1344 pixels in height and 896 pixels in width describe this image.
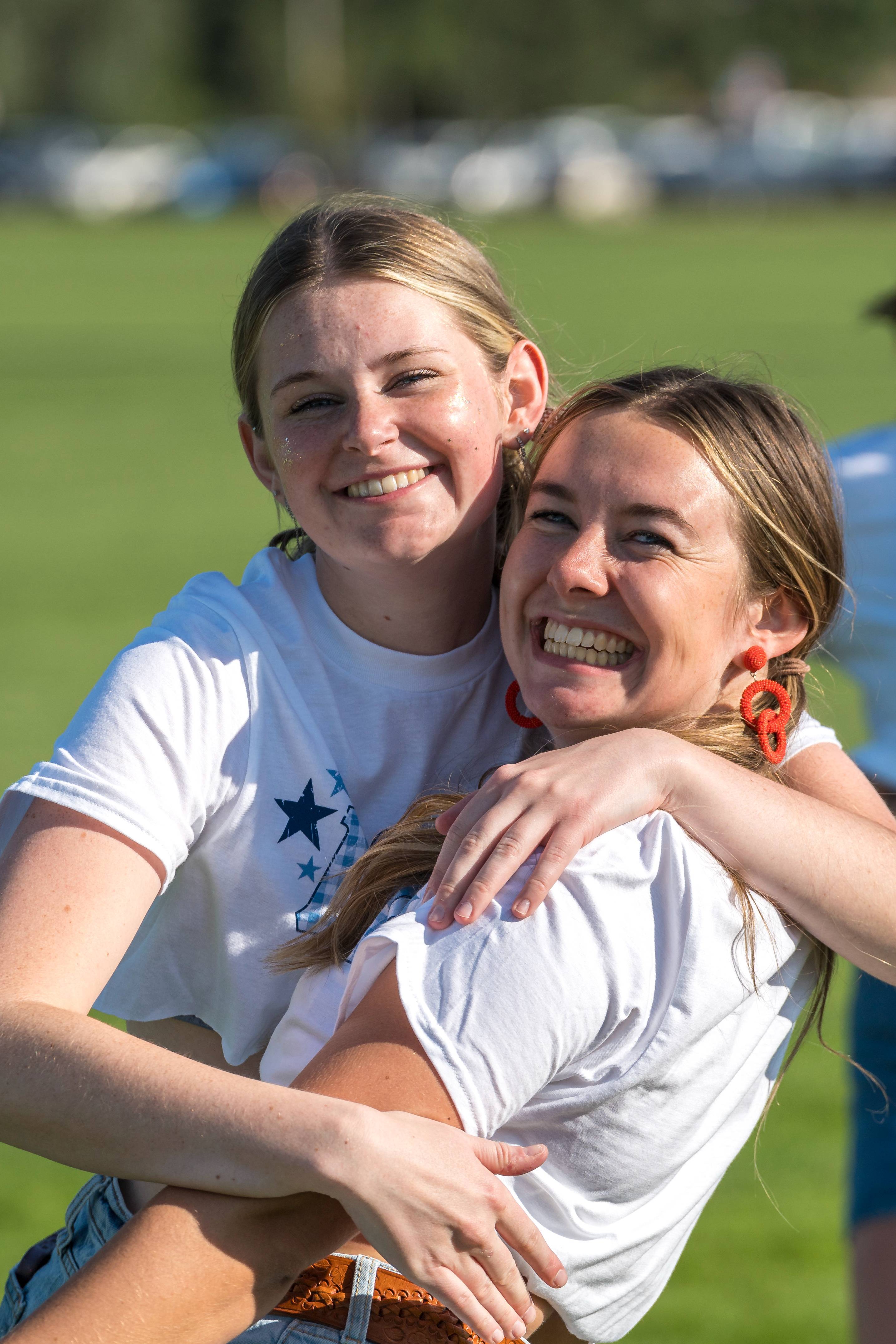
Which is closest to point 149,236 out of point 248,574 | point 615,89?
point 615,89

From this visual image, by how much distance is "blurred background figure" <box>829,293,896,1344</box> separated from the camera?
329 cm

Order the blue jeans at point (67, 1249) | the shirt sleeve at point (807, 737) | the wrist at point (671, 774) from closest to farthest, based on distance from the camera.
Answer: the wrist at point (671, 774)
the blue jeans at point (67, 1249)
the shirt sleeve at point (807, 737)

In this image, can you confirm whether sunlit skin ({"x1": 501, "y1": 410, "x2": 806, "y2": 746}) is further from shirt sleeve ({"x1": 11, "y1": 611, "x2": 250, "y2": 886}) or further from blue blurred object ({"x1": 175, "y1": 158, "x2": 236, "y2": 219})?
blue blurred object ({"x1": 175, "y1": 158, "x2": 236, "y2": 219})

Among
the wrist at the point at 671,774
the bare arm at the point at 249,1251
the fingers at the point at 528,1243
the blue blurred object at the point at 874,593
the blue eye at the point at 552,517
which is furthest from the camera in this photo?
the blue blurred object at the point at 874,593

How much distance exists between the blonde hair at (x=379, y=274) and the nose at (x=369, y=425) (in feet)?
0.67

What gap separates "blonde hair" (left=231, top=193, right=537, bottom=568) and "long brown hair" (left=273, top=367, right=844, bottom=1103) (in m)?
0.22

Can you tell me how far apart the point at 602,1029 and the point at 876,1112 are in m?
1.59

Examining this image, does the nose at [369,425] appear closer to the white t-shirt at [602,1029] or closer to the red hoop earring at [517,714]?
the red hoop earring at [517,714]

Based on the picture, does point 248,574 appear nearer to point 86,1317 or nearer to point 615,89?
point 86,1317

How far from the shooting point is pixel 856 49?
71.6 metres

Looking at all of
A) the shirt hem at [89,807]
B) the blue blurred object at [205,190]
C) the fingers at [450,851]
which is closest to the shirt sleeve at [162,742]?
the shirt hem at [89,807]

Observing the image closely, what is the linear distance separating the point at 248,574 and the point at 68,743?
61cm

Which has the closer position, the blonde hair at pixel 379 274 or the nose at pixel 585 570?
the nose at pixel 585 570

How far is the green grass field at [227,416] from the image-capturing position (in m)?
4.64
